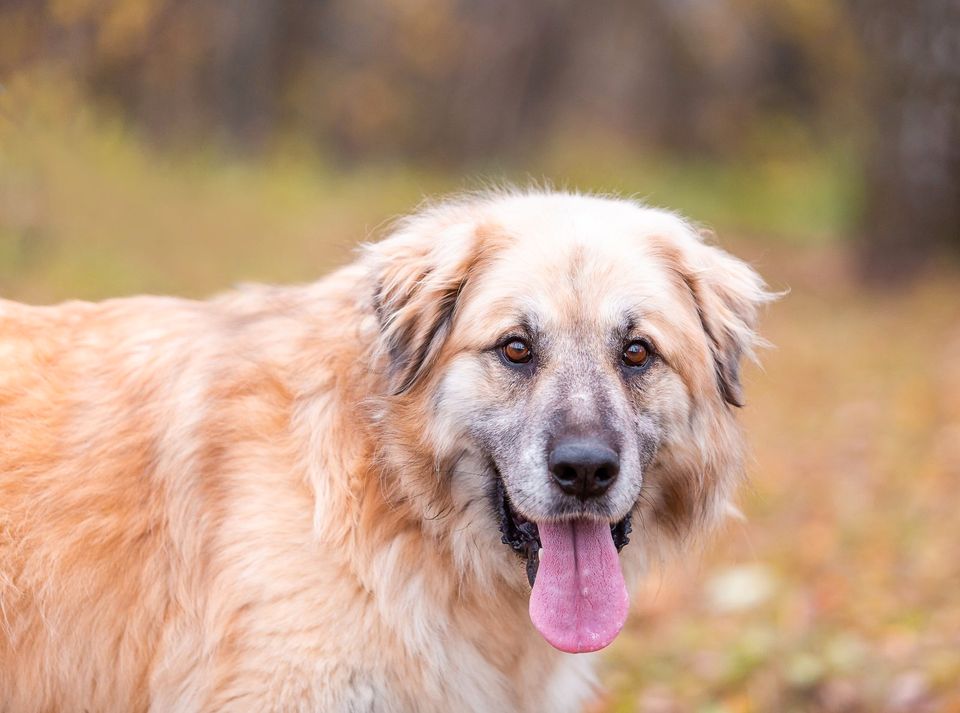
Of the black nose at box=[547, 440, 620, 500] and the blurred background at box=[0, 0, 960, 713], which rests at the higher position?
the blurred background at box=[0, 0, 960, 713]

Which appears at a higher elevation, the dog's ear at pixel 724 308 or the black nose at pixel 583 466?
the dog's ear at pixel 724 308

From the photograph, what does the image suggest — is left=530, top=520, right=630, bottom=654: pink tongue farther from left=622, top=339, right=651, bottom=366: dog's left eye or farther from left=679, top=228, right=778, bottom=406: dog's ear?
left=679, top=228, right=778, bottom=406: dog's ear

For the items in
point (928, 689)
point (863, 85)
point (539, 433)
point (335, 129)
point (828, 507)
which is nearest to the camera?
point (539, 433)

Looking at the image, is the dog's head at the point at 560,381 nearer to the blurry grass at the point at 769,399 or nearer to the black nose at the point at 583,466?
the black nose at the point at 583,466

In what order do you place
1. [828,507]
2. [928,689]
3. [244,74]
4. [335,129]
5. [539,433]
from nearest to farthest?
[539,433] → [928,689] → [828,507] → [244,74] → [335,129]

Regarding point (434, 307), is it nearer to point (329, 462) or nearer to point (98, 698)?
point (329, 462)

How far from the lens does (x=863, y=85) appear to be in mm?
13125

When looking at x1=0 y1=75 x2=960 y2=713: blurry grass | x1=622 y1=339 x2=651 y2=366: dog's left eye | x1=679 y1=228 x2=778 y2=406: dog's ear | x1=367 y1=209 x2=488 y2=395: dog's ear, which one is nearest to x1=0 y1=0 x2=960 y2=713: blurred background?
x1=0 y1=75 x2=960 y2=713: blurry grass

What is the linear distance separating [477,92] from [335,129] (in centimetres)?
361

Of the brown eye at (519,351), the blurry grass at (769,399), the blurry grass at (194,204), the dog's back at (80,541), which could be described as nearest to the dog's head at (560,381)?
the brown eye at (519,351)

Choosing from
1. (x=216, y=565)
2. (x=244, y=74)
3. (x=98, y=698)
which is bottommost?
(x=98, y=698)

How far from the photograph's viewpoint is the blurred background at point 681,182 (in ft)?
18.1

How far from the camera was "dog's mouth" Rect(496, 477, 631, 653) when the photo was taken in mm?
3338

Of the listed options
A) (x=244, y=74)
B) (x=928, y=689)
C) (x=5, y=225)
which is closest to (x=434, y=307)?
(x=928, y=689)
